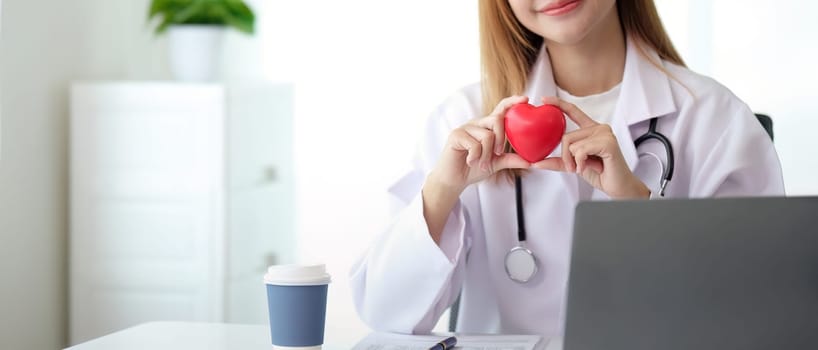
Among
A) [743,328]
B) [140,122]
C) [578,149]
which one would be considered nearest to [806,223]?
[743,328]

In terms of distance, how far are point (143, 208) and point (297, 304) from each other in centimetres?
204

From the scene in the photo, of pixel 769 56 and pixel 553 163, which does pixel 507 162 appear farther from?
pixel 769 56

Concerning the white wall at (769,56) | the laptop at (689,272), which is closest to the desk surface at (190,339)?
the laptop at (689,272)

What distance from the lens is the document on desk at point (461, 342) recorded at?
1.38 metres

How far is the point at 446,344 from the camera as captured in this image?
1.39 metres

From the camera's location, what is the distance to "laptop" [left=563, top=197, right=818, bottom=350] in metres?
0.92

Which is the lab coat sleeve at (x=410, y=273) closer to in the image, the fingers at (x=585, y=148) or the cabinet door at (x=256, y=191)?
the fingers at (x=585, y=148)

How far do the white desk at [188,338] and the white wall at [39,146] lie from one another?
5.17 feet

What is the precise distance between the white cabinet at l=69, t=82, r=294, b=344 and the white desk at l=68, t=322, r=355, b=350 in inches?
63.3

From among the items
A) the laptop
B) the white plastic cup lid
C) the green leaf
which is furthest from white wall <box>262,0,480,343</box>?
the laptop

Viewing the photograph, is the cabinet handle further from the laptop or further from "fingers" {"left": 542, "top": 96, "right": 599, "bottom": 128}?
the laptop

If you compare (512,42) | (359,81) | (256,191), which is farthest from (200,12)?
(512,42)

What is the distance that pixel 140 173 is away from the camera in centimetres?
322

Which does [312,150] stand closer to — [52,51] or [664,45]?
[52,51]
